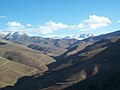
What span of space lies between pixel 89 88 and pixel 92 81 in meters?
7.65

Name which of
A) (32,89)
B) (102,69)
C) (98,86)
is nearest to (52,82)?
(32,89)

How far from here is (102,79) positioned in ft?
556

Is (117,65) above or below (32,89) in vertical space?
above

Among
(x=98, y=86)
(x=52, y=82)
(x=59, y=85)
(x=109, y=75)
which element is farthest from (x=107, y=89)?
(x=52, y=82)

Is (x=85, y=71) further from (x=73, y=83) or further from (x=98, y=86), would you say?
(x=98, y=86)

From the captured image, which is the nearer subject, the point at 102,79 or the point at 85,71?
the point at 102,79

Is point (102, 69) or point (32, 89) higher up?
point (102, 69)

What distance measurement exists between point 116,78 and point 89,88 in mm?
14666

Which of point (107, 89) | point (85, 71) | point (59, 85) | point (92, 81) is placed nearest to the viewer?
point (107, 89)

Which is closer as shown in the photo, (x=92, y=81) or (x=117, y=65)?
(x=92, y=81)

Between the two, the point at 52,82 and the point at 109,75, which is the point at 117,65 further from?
the point at 52,82

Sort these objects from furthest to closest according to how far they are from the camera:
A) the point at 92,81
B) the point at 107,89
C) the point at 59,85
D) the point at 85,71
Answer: the point at 85,71 < the point at 59,85 < the point at 92,81 < the point at 107,89

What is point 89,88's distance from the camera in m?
162

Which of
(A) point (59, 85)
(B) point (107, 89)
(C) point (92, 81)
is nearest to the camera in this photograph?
(B) point (107, 89)
